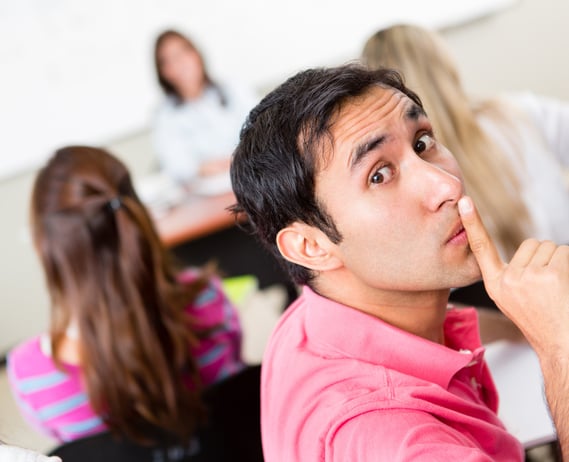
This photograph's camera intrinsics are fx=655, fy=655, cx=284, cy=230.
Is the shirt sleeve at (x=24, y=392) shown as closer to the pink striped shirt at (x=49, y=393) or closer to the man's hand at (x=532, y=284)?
the pink striped shirt at (x=49, y=393)

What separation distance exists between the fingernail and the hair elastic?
850 mm

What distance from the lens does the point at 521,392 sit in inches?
41.8

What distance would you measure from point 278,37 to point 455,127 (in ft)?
7.63

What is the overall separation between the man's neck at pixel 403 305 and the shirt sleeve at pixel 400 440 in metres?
0.21

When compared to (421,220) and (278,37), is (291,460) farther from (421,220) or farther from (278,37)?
(278,37)

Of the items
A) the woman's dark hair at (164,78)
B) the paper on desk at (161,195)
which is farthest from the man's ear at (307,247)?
the woman's dark hair at (164,78)

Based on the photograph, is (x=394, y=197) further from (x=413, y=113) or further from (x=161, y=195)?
(x=161, y=195)

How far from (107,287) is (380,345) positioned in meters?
0.78

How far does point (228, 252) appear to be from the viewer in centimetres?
263

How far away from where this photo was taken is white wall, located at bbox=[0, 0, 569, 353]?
3643mm

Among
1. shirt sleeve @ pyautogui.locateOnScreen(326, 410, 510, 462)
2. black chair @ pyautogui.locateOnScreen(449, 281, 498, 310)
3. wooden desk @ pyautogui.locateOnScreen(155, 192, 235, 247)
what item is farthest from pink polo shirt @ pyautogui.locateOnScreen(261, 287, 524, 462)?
wooden desk @ pyautogui.locateOnScreen(155, 192, 235, 247)

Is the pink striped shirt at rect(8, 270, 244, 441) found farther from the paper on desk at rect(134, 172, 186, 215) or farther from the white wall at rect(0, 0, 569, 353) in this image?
the white wall at rect(0, 0, 569, 353)

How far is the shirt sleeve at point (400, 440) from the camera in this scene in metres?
0.62

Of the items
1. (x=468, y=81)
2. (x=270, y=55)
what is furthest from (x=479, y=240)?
(x=468, y=81)
